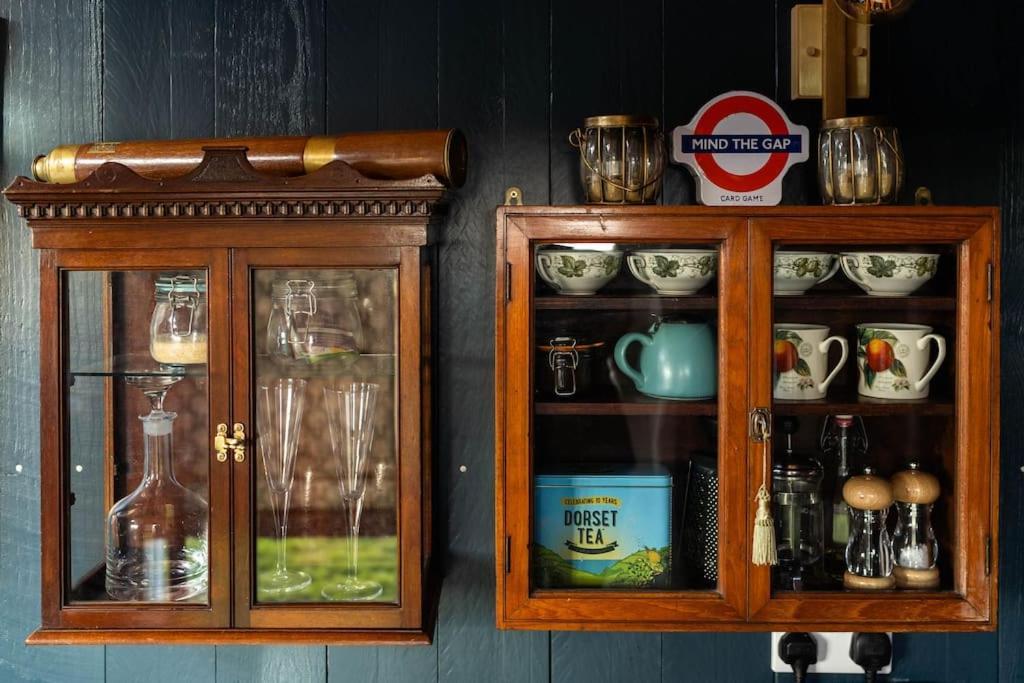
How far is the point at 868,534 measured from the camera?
1.74 m

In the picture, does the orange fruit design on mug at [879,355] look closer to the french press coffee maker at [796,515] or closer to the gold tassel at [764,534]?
the french press coffee maker at [796,515]

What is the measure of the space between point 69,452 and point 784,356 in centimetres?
114

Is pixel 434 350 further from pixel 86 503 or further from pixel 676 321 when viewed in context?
pixel 86 503

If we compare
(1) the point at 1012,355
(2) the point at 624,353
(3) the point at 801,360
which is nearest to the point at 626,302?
(2) the point at 624,353

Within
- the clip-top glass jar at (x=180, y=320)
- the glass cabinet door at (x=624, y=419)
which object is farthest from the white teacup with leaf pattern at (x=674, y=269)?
the clip-top glass jar at (x=180, y=320)

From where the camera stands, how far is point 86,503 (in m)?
1.72

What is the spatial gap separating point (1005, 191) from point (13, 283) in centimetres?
182

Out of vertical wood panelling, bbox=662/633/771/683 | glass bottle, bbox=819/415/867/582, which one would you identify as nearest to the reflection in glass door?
vertical wood panelling, bbox=662/633/771/683

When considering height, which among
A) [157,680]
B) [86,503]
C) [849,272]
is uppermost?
[849,272]

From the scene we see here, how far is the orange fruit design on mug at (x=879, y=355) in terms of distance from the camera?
1722mm

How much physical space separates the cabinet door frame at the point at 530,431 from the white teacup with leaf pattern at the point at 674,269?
24mm

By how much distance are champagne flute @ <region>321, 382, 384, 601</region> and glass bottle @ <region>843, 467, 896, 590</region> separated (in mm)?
764

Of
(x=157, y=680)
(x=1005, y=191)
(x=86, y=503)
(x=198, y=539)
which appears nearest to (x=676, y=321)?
(x=1005, y=191)

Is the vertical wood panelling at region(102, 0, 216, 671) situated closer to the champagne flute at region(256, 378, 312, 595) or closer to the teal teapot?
the champagne flute at region(256, 378, 312, 595)
